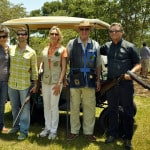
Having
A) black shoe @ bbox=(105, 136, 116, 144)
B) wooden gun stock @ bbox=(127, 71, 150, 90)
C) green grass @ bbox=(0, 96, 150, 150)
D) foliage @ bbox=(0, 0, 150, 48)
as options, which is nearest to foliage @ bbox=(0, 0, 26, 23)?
foliage @ bbox=(0, 0, 150, 48)

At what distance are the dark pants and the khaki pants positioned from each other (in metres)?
0.34

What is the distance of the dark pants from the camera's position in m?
5.59

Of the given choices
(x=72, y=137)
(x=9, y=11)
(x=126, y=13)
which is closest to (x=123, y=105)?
(x=72, y=137)

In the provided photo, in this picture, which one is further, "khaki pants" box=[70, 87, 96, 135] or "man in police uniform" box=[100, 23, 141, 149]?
"khaki pants" box=[70, 87, 96, 135]

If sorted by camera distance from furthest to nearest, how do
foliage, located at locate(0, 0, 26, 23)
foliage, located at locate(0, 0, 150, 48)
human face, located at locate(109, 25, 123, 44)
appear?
foliage, located at locate(0, 0, 26, 23)
foliage, located at locate(0, 0, 150, 48)
human face, located at locate(109, 25, 123, 44)

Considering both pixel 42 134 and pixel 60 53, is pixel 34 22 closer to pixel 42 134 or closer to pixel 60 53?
pixel 60 53

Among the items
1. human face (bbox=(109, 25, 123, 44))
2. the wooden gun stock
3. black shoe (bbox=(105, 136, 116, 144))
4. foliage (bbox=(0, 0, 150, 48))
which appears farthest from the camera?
foliage (bbox=(0, 0, 150, 48))

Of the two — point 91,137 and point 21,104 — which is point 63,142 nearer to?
point 91,137

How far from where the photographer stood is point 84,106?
6.10 metres

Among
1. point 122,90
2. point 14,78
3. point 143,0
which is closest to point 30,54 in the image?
point 14,78

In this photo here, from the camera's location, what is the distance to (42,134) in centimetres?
627

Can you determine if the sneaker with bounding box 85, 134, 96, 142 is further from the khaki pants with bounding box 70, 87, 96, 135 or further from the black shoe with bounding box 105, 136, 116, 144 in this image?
the black shoe with bounding box 105, 136, 116, 144

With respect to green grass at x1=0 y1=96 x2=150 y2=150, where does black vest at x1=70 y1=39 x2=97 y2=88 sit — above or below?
above

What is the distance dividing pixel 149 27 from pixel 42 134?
15.6 metres
